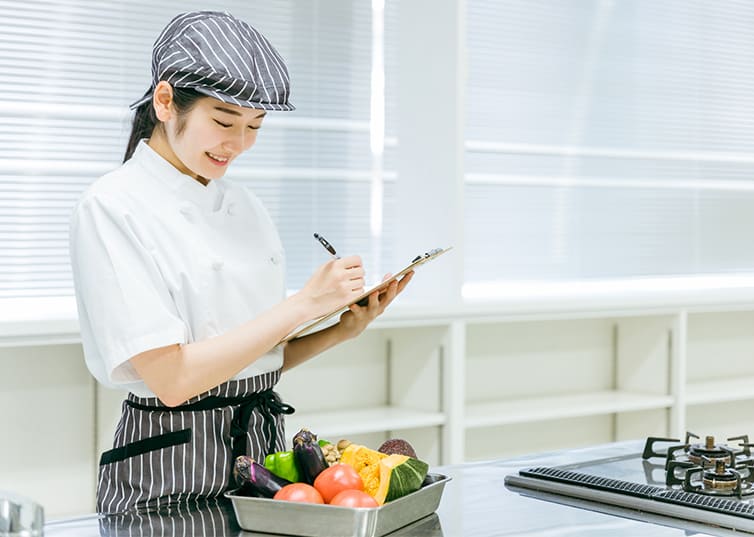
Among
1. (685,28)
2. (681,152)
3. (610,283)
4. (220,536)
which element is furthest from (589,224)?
(220,536)

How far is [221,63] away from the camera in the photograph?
70.6 inches

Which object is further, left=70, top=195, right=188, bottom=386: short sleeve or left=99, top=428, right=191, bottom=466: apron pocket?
left=99, top=428, right=191, bottom=466: apron pocket

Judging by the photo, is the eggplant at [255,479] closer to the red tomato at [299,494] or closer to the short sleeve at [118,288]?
the red tomato at [299,494]

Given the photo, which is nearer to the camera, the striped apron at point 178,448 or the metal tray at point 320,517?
the metal tray at point 320,517

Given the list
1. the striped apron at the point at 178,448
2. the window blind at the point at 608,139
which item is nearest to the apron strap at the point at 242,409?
the striped apron at the point at 178,448

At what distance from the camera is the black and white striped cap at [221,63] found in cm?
179

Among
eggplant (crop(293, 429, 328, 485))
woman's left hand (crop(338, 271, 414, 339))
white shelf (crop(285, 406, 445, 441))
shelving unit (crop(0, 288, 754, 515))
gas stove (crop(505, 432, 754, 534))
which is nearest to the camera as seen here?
eggplant (crop(293, 429, 328, 485))

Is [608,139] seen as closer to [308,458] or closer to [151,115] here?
[151,115]

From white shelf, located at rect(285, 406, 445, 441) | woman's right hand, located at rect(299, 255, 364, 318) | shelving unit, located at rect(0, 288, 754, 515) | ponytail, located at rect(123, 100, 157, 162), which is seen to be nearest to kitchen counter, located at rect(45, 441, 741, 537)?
woman's right hand, located at rect(299, 255, 364, 318)

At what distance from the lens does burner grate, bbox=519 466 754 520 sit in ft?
5.64

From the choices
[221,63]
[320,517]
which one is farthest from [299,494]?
[221,63]

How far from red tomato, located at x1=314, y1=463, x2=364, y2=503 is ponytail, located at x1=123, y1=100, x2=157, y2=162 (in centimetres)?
79

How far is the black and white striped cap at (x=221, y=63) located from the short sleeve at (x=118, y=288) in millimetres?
263

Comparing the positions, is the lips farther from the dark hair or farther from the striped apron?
the striped apron
